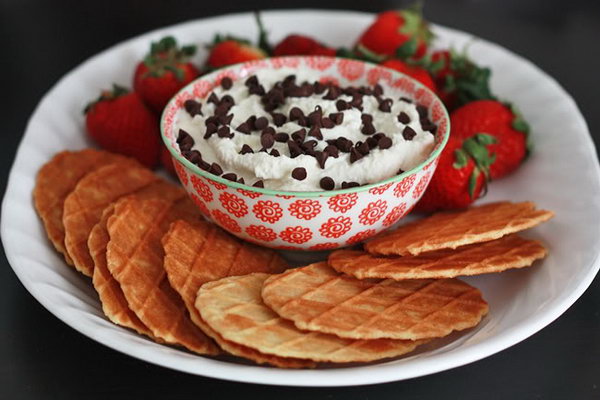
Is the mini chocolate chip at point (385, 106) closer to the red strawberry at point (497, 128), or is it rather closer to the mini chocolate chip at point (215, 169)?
the red strawberry at point (497, 128)

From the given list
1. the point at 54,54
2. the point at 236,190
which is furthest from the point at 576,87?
the point at 54,54

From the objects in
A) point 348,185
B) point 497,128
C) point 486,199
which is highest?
point 348,185

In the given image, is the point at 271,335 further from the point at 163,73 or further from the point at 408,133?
the point at 163,73

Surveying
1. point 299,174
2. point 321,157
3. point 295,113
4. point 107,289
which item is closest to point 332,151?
point 321,157

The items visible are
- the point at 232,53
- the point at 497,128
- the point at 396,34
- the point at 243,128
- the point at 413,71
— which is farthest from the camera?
the point at 396,34

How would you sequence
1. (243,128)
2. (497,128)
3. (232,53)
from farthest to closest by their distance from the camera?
1. (232,53)
2. (497,128)
3. (243,128)

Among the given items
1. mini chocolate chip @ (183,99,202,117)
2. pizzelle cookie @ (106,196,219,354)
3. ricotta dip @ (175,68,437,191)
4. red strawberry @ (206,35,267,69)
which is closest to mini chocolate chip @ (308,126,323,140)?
ricotta dip @ (175,68,437,191)

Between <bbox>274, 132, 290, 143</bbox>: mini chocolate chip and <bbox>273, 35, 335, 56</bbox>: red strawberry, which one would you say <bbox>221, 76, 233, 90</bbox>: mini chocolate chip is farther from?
<bbox>273, 35, 335, 56</bbox>: red strawberry
